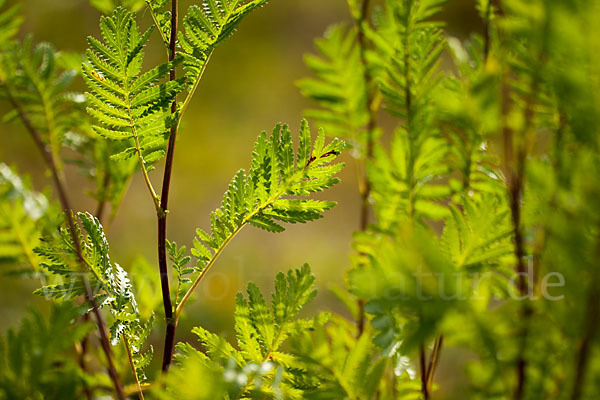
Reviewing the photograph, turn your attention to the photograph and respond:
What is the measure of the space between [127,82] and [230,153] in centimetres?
174

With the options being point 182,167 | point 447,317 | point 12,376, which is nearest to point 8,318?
point 182,167

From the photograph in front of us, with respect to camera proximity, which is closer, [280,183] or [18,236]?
[280,183]

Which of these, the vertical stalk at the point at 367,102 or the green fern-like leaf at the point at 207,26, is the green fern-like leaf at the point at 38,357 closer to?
the green fern-like leaf at the point at 207,26

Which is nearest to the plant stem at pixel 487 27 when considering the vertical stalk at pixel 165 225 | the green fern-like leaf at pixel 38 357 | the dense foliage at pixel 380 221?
the dense foliage at pixel 380 221

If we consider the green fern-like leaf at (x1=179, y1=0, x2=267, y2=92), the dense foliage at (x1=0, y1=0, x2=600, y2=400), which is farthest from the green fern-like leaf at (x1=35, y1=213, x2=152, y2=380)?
the green fern-like leaf at (x1=179, y1=0, x2=267, y2=92)

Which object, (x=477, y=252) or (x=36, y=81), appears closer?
(x=477, y=252)

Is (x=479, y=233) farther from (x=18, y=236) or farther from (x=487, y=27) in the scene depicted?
(x=18, y=236)

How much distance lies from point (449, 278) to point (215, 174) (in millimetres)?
1855

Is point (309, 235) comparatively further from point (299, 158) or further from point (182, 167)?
point (299, 158)

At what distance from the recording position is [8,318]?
1.31m

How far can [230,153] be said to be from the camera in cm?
204

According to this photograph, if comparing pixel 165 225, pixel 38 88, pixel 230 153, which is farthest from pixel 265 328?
pixel 230 153

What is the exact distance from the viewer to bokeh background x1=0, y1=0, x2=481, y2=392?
169 cm

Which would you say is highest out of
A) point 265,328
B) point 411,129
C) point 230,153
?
point 230,153
